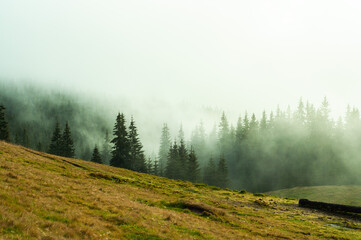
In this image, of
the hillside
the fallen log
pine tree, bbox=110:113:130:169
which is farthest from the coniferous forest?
the fallen log

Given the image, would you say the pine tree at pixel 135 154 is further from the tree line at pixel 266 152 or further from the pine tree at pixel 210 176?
the pine tree at pixel 210 176

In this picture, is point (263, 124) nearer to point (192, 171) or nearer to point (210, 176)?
point (210, 176)

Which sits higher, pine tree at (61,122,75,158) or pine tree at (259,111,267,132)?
pine tree at (259,111,267,132)

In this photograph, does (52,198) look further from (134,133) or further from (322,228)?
(134,133)

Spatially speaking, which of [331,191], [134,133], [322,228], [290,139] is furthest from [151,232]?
[290,139]

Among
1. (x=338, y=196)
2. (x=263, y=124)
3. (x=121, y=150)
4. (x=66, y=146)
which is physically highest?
(x=263, y=124)

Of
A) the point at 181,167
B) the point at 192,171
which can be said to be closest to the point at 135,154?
the point at 181,167

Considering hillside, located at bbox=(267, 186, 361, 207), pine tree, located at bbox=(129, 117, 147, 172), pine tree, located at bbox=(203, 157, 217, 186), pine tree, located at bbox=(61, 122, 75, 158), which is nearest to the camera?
hillside, located at bbox=(267, 186, 361, 207)

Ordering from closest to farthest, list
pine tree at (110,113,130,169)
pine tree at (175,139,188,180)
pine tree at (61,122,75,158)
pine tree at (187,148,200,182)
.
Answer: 1. pine tree at (110,113,130,169)
2. pine tree at (61,122,75,158)
3. pine tree at (187,148,200,182)
4. pine tree at (175,139,188,180)

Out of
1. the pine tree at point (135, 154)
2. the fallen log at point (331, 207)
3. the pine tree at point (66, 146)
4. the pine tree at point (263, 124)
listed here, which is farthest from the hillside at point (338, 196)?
the pine tree at point (66, 146)

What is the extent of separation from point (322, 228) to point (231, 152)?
124 metres

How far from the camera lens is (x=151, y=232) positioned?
555 inches

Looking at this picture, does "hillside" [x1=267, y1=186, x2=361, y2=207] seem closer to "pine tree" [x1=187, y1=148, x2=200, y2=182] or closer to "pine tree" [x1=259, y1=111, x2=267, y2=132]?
"pine tree" [x1=187, y1=148, x2=200, y2=182]

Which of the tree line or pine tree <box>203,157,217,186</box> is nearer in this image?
the tree line
